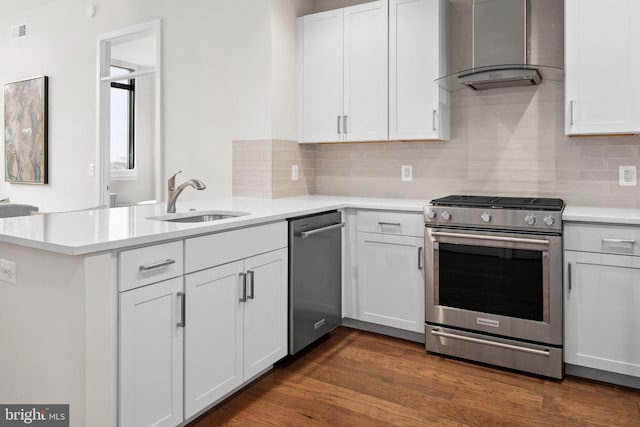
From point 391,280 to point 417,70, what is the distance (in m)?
1.44

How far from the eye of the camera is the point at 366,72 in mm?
3387

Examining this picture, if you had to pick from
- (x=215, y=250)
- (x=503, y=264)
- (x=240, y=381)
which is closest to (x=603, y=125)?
(x=503, y=264)

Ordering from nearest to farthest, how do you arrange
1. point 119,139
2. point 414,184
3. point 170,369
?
1. point 170,369
2. point 414,184
3. point 119,139

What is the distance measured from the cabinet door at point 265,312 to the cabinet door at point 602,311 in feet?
5.07

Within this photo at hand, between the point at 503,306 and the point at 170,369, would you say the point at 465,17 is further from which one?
the point at 170,369

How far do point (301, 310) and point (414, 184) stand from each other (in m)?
1.41

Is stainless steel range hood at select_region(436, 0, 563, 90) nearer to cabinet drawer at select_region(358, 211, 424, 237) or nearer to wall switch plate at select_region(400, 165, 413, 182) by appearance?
wall switch plate at select_region(400, 165, 413, 182)

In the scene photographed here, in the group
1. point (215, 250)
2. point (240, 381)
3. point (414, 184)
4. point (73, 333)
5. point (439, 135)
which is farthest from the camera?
point (414, 184)

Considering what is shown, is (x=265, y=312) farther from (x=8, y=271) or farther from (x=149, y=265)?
(x=8, y=271)

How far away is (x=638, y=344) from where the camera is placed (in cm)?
237

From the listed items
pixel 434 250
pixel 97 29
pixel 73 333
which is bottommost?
pixel 73 333

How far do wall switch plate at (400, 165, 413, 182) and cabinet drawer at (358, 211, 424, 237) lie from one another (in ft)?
2.10

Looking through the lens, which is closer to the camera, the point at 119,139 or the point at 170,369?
the point at 170,369

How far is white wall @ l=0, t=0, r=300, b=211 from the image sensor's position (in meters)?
3.49
